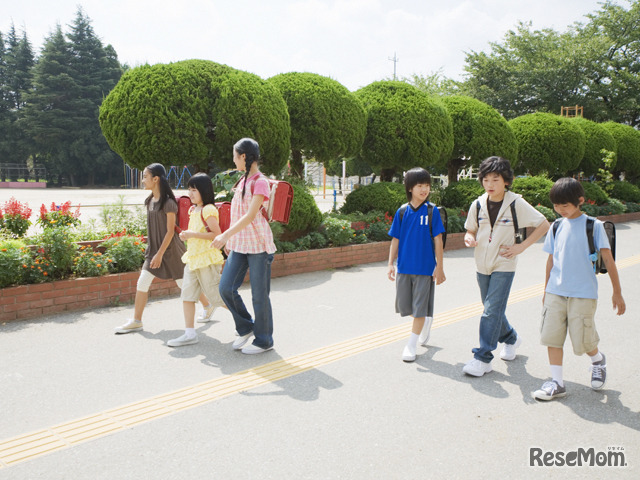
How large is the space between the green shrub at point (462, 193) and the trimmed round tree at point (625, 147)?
11.5m

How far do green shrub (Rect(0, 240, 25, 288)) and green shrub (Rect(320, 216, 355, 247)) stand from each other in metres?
4.92

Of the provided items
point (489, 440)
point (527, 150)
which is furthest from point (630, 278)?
point (527, 150)

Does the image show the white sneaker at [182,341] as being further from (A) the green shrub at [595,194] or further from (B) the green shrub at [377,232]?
(A) the green shrub at [595,194]

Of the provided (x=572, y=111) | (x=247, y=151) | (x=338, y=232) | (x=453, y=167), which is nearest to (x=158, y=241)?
(x=247, y=151)

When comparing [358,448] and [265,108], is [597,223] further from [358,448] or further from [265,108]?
[265,108]

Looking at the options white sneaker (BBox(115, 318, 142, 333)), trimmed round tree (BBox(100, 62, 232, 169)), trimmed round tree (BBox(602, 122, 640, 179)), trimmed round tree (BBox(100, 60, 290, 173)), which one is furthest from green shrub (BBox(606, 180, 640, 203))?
white sneaker (BBox(115, 318, 142, 333))

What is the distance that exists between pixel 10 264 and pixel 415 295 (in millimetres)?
4209

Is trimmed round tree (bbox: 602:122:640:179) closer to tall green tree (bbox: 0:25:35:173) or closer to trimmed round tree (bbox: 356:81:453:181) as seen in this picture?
trimmed round tree (bbox: 356:81:453:181)

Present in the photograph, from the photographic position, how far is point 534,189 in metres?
14.7

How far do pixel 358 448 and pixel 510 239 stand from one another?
6.64 feet
